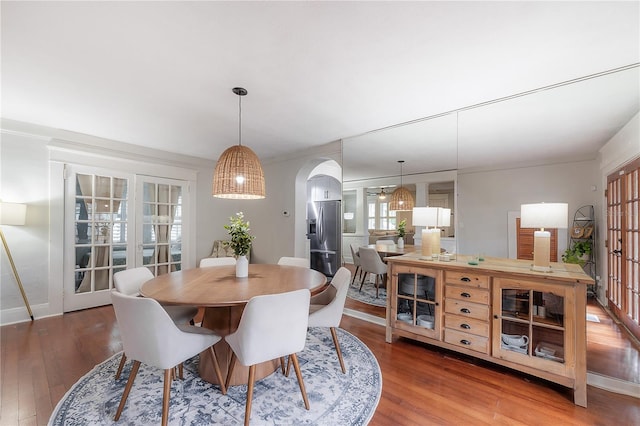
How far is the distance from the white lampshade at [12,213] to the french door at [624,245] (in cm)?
572

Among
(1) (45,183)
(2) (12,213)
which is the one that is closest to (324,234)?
(1) (45,183)

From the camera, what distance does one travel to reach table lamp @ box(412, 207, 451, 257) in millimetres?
2760

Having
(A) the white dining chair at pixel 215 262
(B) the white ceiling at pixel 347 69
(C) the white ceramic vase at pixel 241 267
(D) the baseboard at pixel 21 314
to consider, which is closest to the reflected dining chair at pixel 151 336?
(C) the white ceramic vase at pixel 241 267

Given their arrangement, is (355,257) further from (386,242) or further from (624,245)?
(624,245)

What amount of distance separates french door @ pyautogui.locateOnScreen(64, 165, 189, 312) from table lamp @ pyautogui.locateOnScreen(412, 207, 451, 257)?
12.9ft

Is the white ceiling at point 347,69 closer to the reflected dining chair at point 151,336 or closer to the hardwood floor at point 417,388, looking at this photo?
the reflected dining chair at point 151,336

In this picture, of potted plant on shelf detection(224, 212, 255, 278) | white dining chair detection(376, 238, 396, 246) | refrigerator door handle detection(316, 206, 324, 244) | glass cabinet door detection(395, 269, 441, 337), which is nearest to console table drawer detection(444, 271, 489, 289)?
glass cabinet door detection(395, 269, 441, 337)

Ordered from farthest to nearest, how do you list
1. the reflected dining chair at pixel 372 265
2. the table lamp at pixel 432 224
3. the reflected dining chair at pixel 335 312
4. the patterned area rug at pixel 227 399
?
the reflected dining chair at pixel 372 265
the table lamp at pixel 432 224
the reflected dining chair at pixel 335 312
the patterned area rug at pixel 227 399

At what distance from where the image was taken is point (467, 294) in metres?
2.35

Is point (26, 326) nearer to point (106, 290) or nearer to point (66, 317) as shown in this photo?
point (66, 317)

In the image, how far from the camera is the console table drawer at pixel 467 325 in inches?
88.7

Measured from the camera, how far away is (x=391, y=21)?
1518 millimetres

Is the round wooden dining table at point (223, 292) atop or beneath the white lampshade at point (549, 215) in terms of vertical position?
beneath

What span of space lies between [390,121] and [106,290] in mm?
4541
